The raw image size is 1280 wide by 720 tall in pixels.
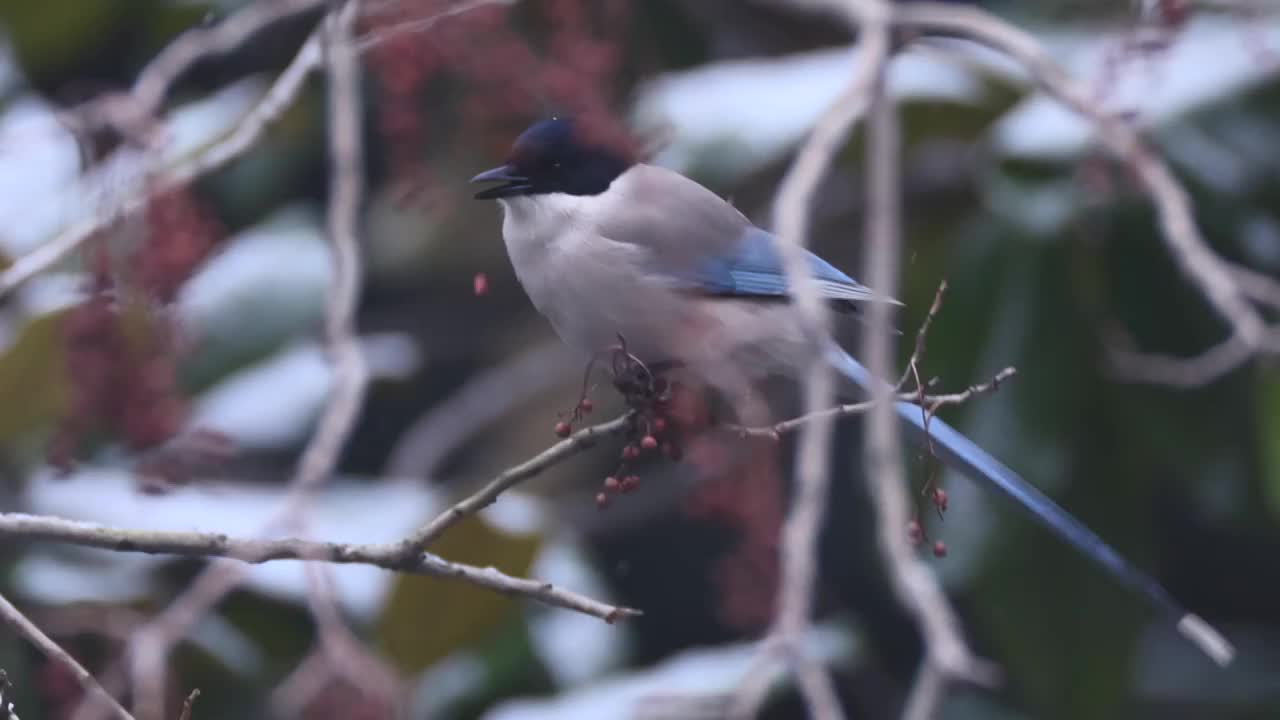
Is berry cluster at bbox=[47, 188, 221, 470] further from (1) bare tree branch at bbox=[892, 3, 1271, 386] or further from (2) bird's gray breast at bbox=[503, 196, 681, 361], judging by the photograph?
(1) bare tree branch at bbox=[892, 3, 1271, 386]

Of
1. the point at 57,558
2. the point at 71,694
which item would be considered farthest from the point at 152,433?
the point at 57,558

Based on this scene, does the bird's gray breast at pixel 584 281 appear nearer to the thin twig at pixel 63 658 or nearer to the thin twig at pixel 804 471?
the thin twig at pixel 804 471

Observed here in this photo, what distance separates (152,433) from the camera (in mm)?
2064

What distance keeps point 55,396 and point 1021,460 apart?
1779 mm

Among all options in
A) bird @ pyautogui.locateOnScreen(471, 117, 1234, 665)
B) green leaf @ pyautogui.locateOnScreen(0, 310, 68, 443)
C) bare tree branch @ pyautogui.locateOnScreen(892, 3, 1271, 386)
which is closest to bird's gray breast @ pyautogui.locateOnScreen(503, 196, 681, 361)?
bird @ pyautogui.locateOnScreen(471, 117, 1234, 665)

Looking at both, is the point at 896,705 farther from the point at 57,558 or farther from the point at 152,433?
the point at 152,433

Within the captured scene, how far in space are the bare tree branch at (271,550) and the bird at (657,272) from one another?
444mm

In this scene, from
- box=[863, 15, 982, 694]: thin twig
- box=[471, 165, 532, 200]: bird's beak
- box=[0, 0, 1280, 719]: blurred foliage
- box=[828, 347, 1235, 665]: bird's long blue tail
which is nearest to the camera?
box=[863, 15, 982, 694]: thin twig

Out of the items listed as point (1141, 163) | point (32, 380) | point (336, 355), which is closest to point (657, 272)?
point (336, 355)

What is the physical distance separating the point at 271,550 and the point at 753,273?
34.5 inches

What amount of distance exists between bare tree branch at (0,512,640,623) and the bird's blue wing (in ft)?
2.30

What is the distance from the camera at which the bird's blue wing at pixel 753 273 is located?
7.00 feet

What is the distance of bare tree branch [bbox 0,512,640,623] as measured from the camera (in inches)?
58.6

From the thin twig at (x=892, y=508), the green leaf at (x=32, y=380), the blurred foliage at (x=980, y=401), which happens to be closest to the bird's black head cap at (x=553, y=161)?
the blurred foliage at (x=980, y=401)
